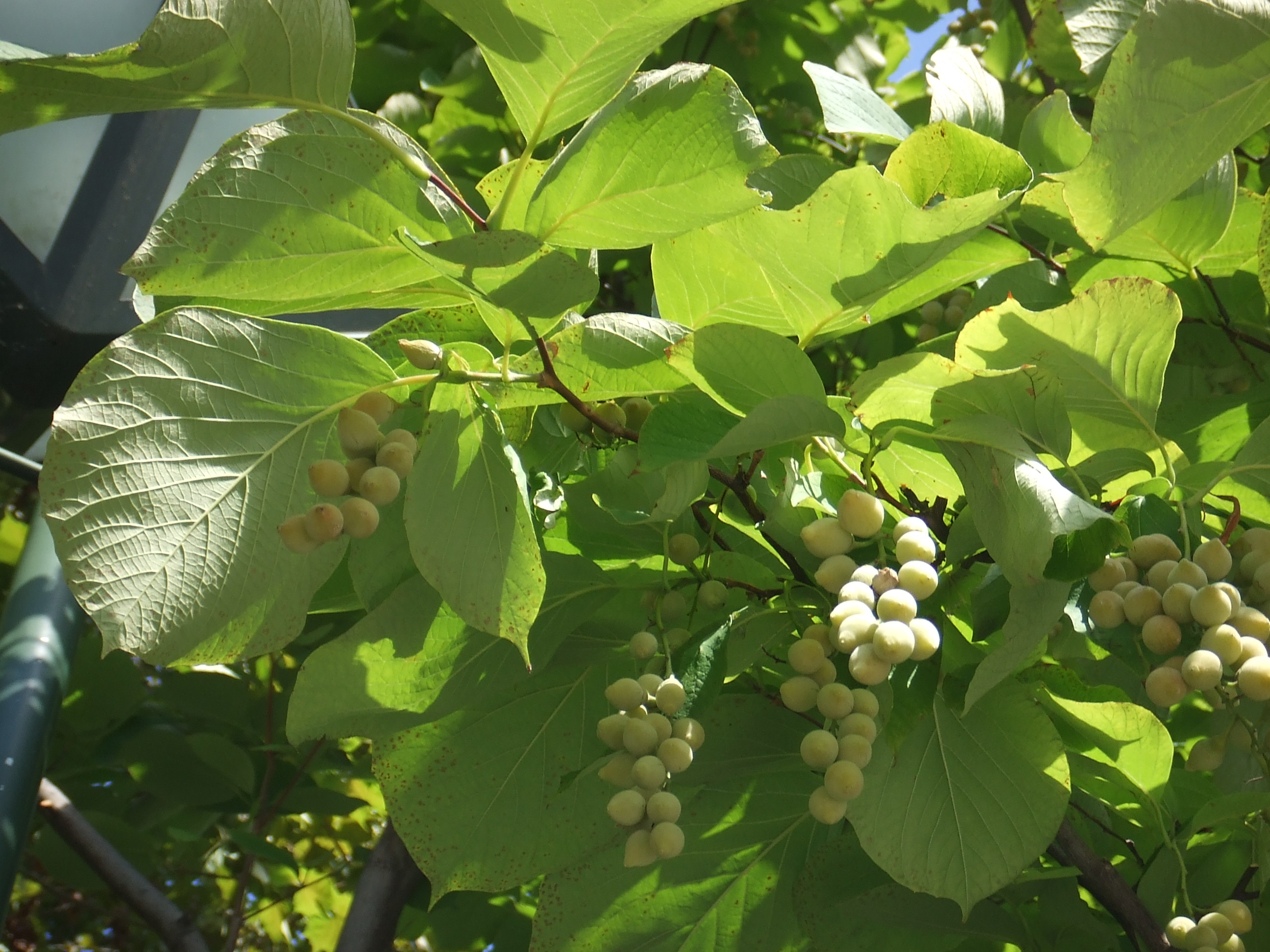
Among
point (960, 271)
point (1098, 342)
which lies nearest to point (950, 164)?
point (960, 271)

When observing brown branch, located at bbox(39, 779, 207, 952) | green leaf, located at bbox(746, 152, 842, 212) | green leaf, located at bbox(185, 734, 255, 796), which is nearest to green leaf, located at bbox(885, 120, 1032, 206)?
green leaf, located at bbox(746, 152, 842, 212)

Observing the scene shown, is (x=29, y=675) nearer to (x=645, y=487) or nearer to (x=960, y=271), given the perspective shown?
(x=645, y=487)

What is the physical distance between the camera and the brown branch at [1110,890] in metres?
0.85

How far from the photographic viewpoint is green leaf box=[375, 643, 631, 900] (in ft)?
2.72

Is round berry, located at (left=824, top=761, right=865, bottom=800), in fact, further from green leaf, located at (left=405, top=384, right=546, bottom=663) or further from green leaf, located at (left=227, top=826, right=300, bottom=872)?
green leaf, located at (left=227, top=826, right=300, bottom=872)

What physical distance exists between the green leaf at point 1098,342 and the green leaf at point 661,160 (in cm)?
18

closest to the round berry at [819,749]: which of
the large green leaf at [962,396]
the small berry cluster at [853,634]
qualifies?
the small berry cluster at [853,634]

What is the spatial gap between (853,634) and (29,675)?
1.00 metres

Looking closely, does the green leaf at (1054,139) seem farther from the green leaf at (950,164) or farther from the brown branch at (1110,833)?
the brown branch at (1110,833)

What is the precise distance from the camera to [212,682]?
1.80 meters

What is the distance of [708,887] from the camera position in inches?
35.3

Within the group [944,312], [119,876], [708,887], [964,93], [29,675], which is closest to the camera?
[708,887]

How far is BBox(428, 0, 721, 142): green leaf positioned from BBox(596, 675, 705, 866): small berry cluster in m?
0.35

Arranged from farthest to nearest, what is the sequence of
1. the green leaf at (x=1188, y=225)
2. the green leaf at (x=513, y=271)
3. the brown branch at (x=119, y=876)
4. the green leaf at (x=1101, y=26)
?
the brown branch at (x=119, y=876) → the green leaf at (x=1101, y=26) → the green leaf at (x=1188, y=225) → the green leaf at (x=513, y=271)
